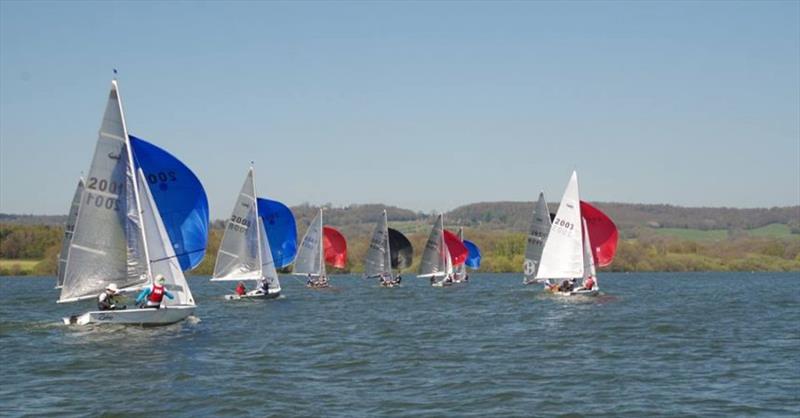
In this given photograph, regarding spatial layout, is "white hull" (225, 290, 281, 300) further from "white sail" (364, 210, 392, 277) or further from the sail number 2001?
"white sail" (364, 210, 392, 277)

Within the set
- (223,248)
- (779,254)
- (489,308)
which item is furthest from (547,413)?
(779,254)

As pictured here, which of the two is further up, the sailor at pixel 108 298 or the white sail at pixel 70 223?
the white sail at pixel 70 223

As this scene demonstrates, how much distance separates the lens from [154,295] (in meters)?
31.1

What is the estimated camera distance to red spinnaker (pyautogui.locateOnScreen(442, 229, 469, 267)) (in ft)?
263

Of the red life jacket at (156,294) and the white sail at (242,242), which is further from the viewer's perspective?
the white sail at (242,242)

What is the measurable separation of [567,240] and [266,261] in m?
14.8

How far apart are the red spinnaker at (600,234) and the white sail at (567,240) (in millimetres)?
1414

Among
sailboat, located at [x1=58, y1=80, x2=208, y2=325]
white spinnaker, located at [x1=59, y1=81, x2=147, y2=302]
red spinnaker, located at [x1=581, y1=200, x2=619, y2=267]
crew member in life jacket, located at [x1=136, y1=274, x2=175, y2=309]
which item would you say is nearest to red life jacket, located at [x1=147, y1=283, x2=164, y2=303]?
crew member in life jacket, located at [x1=136, y1=274, x2=175, y2=309]

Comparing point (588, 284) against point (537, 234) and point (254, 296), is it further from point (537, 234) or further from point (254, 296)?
point (254, 296)

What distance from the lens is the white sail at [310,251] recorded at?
219ft

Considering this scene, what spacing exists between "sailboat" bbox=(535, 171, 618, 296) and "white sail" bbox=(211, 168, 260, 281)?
1431cm

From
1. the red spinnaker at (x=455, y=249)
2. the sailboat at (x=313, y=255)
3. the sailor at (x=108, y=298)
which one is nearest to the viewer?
the sailor at (x=108, y=298)

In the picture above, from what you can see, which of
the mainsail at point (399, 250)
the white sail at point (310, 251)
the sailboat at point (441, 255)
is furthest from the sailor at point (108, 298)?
the mainsail at point (399, 250)

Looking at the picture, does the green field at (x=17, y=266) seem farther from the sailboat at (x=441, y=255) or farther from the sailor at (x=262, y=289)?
the sailor at (x=262, y=289)
